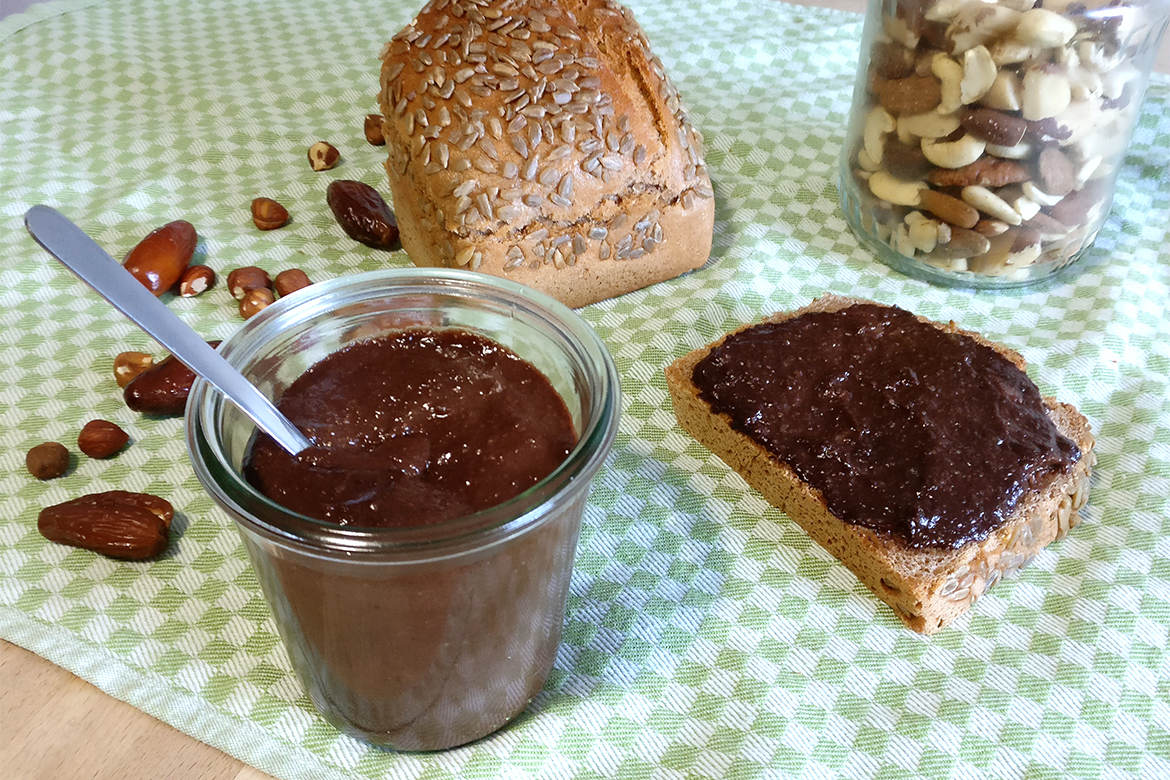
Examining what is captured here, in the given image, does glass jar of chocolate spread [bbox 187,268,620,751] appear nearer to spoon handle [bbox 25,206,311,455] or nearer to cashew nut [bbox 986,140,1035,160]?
spoon handle [bbox 25,206,311,455]

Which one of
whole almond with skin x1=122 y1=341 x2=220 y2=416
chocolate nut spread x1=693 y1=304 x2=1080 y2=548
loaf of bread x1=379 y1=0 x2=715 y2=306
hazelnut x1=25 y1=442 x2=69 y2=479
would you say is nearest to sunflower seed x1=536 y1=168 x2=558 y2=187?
loaf of bread x1=379 y1=0 x2=715 y2=306

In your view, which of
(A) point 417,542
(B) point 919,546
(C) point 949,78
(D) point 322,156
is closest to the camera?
(A) point 417,542

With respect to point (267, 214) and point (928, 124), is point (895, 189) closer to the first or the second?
point (928, 124)

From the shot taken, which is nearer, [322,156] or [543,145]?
[543,145]

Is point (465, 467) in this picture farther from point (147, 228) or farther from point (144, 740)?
point (147, 228)

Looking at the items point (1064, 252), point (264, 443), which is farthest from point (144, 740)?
point (1064, 252)

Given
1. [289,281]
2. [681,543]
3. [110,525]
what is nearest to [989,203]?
[681,543]

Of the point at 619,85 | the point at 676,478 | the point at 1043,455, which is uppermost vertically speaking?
the point at 619,85
